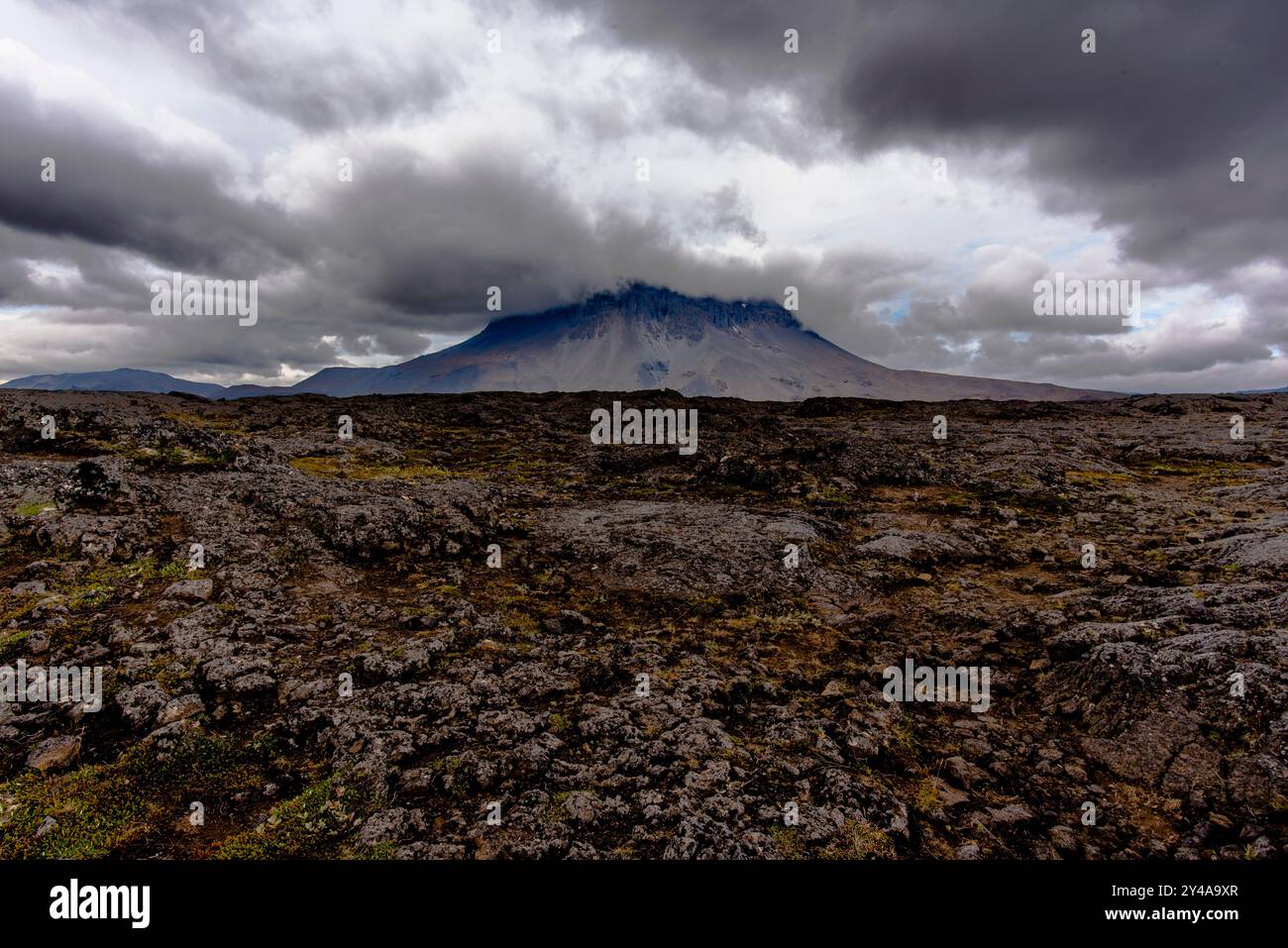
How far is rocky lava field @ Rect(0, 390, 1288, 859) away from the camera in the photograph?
6.48 metres

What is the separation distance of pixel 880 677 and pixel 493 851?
24.8 feet

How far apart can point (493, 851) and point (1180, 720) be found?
9.78 meters

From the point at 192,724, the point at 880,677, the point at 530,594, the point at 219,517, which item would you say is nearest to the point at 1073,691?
the point at 880,677

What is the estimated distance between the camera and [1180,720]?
8117 mm

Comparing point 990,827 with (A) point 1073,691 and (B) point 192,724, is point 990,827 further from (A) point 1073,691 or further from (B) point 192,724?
(B) point 192,724

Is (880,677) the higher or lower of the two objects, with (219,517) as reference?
lower

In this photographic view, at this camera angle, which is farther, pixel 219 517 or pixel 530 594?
pixel 219 517

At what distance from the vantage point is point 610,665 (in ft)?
34.3

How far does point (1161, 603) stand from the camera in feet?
37.7

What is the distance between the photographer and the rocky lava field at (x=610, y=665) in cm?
648
